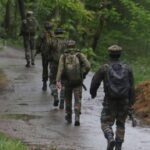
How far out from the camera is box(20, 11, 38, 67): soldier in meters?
24.0

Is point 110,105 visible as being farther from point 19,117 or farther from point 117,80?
point 19,117

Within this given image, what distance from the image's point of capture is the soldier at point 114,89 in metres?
10.9

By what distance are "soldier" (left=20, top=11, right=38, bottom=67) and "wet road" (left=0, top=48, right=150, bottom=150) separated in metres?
2.85

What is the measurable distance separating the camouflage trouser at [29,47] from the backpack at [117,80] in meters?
13.9

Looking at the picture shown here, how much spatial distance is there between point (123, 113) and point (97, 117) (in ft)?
16.4

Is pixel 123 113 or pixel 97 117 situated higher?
pixel 123 113

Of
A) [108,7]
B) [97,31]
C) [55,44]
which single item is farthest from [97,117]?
[108,7]

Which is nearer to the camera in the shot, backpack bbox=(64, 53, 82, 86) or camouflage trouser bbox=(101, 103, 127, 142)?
camouflage trouser bbox=(101, 103, 127, 142)

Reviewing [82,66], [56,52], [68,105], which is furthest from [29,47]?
[82,66]

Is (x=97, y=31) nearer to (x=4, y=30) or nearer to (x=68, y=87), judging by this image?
(x=4, y=30)

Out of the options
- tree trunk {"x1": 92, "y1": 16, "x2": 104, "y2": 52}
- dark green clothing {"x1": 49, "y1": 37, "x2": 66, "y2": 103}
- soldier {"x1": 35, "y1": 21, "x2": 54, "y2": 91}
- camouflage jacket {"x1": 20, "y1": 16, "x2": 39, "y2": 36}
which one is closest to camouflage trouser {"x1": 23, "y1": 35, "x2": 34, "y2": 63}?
camouflage jacket {"x1": 20, "y1": 16, "x2": 39, "y2": 36}

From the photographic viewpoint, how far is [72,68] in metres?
14.3

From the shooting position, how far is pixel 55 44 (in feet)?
55.8

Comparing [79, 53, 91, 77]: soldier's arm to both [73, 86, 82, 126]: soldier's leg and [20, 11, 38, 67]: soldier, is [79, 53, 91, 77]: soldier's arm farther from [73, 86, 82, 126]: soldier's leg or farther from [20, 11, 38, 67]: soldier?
[20, 11, 38, 67]: soldier
